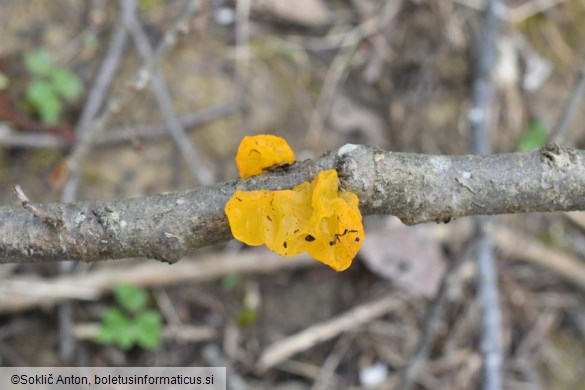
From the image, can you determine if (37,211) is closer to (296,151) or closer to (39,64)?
(39,64)

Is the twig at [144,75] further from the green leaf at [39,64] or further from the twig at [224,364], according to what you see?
the twig at [224,364]

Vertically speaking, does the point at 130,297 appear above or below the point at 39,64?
below

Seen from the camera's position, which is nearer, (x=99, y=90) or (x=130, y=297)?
(x=130, y=297)

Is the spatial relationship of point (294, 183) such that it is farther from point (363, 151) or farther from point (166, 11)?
point (166, 11)

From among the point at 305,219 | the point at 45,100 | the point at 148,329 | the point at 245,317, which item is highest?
the point at 45,100

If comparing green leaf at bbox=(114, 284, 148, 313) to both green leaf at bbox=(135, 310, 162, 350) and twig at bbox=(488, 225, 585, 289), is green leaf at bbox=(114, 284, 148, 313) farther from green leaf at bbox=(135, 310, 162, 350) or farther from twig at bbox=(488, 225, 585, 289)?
twig at bbox=(488, 225, 585, 289)

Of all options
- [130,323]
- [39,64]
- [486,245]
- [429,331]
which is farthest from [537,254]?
[39,64]

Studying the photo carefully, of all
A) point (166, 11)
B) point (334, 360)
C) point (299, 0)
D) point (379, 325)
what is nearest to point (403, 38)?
point (299, 0)
